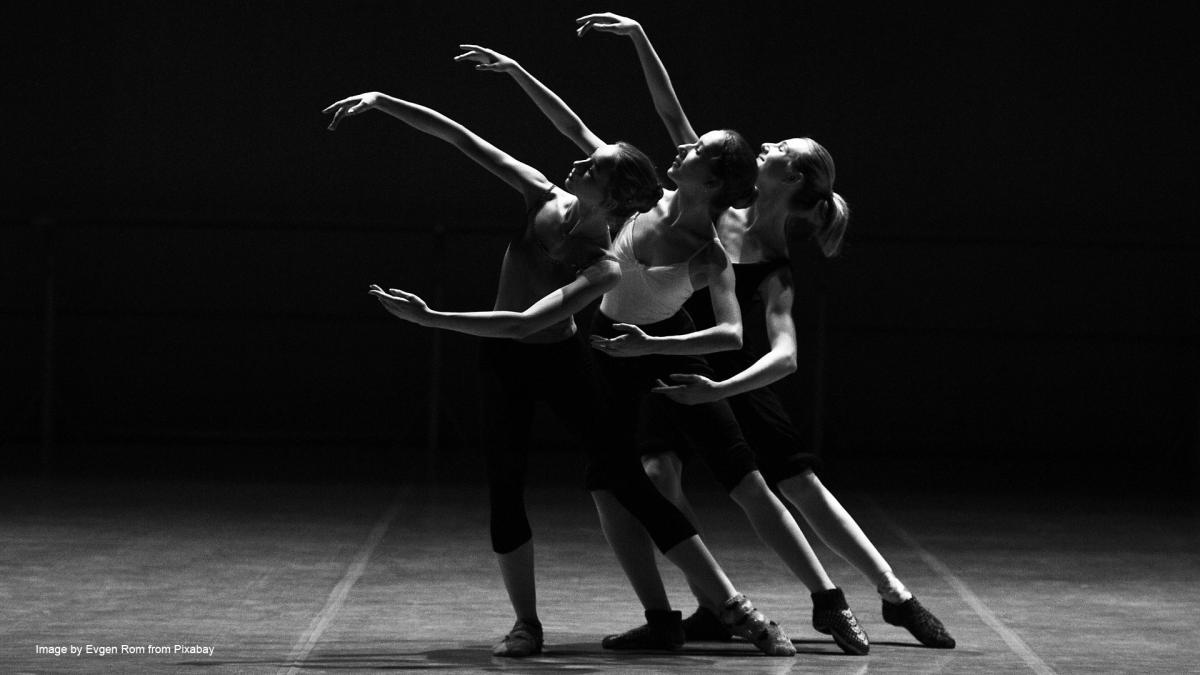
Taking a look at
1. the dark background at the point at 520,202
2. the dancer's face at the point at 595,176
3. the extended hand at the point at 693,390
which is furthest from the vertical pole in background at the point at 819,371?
the dancer's face at the point at 595,176

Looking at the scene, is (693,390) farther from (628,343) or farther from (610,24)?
(610,24)

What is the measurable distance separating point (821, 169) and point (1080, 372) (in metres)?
5.84

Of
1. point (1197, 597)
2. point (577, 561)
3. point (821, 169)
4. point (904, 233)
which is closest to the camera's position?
point (821, 169)

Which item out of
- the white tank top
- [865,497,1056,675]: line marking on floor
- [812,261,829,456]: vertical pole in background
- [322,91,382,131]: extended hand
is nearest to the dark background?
[812,261,829,456]: vertical pole in background

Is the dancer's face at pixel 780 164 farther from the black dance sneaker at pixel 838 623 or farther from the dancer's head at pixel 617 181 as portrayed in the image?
the black dance sneaker at pixel 838 623

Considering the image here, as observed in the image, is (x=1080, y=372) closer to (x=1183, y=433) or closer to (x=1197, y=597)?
(x=1183, y=433)

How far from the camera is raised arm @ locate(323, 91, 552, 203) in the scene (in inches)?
161

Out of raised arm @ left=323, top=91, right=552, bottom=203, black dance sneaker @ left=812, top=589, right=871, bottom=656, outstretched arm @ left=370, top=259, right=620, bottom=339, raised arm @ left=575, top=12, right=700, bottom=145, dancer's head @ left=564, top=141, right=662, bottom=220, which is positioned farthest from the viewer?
raised arm @ left=575, top=12, right=700, bottom=145

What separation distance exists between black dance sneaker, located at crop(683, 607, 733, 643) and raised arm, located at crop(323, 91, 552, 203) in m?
1.20

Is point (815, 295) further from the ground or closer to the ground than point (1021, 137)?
closer to the ground

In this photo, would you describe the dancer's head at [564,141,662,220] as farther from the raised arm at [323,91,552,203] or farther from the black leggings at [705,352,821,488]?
the black leggings at [705,352,821,488]

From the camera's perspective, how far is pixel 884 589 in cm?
441

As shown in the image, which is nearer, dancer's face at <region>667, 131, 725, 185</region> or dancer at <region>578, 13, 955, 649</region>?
dancer's face at <region>667, 131, 725, 185</region>

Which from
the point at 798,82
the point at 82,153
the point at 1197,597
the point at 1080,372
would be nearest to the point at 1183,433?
the point at 1080,372
